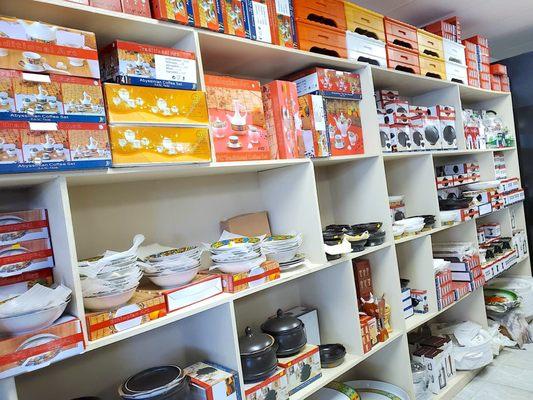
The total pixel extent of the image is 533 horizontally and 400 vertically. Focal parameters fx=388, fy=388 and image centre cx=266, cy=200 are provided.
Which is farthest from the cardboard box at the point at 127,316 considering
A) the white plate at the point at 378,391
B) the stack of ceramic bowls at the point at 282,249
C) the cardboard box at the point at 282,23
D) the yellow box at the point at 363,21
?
the yellow box at the point at 363,21

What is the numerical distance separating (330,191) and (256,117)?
903 millimetres

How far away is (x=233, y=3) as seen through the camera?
142 centimetres

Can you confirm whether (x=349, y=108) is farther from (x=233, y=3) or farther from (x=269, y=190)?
(x=233, y=3)

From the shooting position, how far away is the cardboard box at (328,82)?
1.74 meters

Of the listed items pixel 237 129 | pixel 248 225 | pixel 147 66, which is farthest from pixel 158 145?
pixel 248 225

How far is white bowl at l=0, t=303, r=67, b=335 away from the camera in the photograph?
89cm

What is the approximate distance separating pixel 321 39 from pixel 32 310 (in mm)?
1522

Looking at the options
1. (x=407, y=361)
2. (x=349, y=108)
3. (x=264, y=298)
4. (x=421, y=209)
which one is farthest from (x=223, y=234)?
(x=421, y=209)

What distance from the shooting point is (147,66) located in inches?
45.7

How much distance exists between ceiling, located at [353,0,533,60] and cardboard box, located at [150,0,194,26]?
1597mm

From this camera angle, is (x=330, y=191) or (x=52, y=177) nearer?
(x=52, y=177)

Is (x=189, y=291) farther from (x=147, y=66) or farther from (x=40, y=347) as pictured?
(x=147, y=66)

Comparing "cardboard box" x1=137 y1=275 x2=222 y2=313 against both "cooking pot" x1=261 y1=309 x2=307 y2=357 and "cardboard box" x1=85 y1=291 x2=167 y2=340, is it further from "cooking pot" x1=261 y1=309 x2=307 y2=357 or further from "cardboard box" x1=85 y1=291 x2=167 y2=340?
"cooking pot" x1=261 y1=309 x2=307 y2=357

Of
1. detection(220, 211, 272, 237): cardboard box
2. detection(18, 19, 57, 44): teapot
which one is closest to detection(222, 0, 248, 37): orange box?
detection(18, 19, 57, 44): teapot
